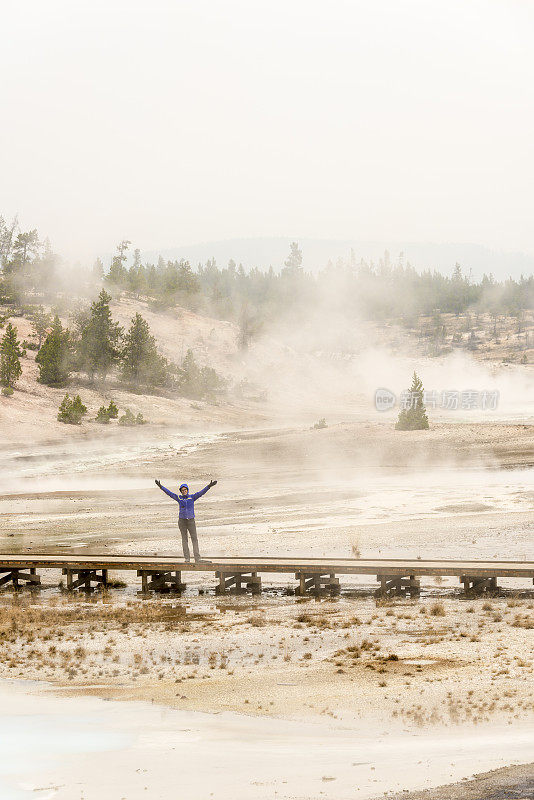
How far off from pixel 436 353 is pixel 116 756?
372ft

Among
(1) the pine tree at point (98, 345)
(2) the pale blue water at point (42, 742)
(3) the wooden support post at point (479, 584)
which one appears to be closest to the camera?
(2) the pale blue water at point (42, 742)

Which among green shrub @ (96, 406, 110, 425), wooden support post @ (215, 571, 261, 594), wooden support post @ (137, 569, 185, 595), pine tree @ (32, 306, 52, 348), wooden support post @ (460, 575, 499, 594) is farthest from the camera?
pine tree @ (32, 306, 52, 348)

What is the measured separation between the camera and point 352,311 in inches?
6053

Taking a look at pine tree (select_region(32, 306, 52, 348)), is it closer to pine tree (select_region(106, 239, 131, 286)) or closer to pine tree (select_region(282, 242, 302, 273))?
pine tree (select_region(106, 239, 131, 286))

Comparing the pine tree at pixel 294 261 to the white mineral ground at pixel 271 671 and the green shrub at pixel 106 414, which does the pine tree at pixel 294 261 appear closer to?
the green shrub at pixel 106 414

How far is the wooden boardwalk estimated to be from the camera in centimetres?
1708

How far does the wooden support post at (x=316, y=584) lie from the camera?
58.4 ft

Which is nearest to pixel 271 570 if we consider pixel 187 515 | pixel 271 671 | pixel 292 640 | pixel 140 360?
pixel 187 515

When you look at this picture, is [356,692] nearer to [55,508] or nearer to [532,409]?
[55,508]

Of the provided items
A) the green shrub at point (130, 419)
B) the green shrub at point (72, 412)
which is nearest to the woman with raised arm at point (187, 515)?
the green shrub at point (130, 419)

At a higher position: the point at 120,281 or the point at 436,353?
the point at 120,281

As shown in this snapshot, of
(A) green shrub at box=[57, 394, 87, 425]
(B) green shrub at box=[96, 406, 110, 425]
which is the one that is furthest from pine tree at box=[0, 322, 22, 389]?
(B) green shrub at box=[96, 406, 110, 425]

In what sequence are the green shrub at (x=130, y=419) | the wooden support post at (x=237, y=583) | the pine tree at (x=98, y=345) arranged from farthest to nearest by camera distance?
1. the pine tree at (x=98, y=345)
2. the green shrub at (x=130, y=419)
3. the wooden support post at (x=237, y=583)

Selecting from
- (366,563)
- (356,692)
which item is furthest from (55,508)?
(356,692)
